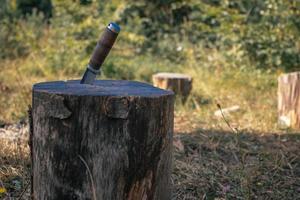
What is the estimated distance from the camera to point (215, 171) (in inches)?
154

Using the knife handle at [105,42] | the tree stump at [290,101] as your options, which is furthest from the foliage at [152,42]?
the knife handle at [105,42]

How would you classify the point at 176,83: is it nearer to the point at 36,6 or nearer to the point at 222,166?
Answer: the point at 222,166

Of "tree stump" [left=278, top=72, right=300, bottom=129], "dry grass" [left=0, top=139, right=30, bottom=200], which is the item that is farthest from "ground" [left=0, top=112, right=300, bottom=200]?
"tree stump" [left=278, top=72, right=300, bottom=129]

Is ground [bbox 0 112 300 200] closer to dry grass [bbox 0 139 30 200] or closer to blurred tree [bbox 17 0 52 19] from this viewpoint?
dry grass [bbox 0 139 30 200]

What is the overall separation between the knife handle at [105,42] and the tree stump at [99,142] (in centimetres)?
17

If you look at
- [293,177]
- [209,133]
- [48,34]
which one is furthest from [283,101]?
[48,34]

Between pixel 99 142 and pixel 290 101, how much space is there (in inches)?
144

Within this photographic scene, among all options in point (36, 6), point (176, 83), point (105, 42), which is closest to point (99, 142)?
point (105, 42)

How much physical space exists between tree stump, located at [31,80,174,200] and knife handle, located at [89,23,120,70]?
Answer: 0.55ft

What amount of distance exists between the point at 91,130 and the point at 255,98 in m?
4.91

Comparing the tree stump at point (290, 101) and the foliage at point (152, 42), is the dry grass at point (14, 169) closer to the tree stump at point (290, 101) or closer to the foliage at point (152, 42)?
the foliage at point (152, 42)

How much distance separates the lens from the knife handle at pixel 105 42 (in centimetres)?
252

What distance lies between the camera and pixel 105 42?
2.54m

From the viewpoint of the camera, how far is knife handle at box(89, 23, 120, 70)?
99.2 inches
